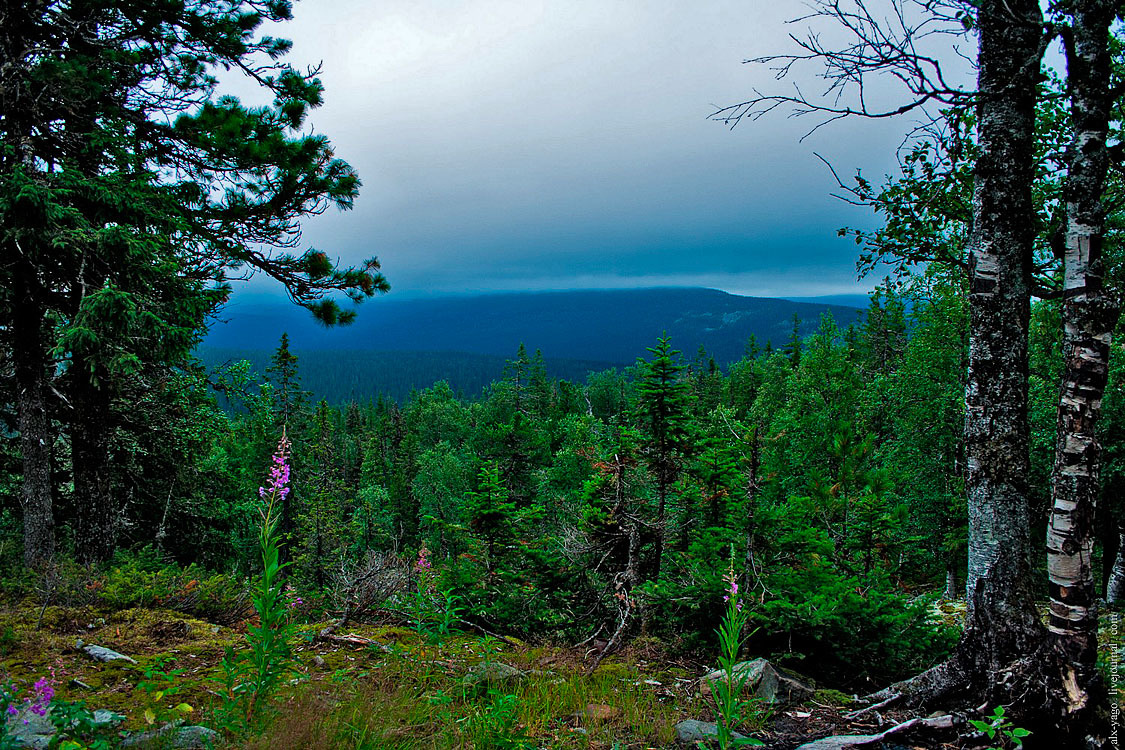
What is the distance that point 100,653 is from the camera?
4.96 meters

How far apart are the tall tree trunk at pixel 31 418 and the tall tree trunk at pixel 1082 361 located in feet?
39.9

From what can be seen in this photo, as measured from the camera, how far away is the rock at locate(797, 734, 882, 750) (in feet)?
12.4

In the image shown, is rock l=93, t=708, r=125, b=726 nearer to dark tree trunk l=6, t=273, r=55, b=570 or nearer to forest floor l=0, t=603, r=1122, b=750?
forest floor l=0, t=603, r=1122, b=750

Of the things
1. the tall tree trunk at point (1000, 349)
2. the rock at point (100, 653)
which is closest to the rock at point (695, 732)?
the tall tree trunk at point (1000, 349)

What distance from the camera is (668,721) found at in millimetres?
4285

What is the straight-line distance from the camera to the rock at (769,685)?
473cm

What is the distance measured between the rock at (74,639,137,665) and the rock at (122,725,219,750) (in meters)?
2.18

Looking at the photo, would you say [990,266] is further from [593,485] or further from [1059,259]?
[593,485]

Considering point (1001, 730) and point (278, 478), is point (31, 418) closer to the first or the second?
point (278, 478)

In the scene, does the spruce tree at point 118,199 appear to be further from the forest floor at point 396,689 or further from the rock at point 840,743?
the rock at point 840,743

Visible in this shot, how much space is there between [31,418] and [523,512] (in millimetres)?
7577

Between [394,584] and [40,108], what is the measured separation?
28.4ft

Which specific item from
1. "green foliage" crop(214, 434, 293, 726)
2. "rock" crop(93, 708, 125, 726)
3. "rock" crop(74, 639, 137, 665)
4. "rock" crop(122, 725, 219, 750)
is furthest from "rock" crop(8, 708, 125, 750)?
"rock" crop(74, 639, 137, 665)

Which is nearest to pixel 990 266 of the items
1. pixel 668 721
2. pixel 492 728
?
pixel 668 721
